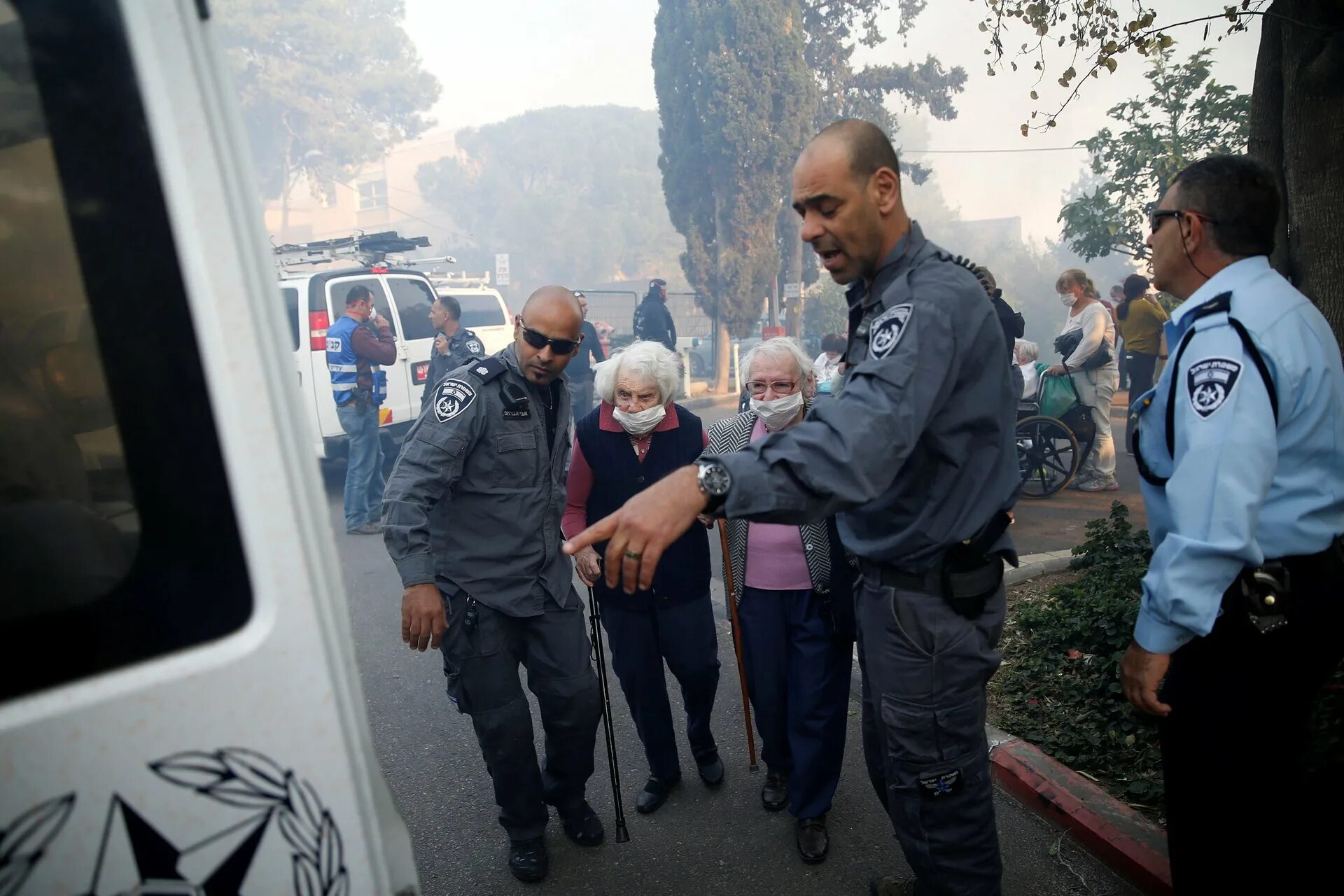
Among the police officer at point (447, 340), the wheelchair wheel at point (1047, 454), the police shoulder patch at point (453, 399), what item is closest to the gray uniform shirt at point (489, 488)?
the police shoulder patch at point (453, 399)

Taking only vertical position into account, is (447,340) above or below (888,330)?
below

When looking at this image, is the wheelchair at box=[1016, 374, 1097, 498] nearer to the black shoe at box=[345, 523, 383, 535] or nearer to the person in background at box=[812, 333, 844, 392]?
the person in background at box=[812, 333, 844, 392]

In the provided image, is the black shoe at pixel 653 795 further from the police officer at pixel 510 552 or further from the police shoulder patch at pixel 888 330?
the police shoulder patch at pixel 888 330

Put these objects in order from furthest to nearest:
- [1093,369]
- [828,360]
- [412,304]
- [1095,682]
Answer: [412,304]
[828,360]
[1093,369]
[1095,682]

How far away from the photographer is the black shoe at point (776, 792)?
3201 millimetres

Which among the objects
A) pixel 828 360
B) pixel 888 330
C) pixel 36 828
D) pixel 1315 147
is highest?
pixel 1315 147

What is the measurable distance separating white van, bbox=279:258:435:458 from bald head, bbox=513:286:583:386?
20.6ft

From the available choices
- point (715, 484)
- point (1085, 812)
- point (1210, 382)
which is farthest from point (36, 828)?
point (1085, 812)

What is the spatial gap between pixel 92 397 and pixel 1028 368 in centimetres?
816

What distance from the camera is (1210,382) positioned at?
180 centimetres

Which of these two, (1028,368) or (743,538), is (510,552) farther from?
(1028,368)

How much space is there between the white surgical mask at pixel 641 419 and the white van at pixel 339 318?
6170mm

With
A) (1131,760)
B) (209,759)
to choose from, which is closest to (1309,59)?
(1131,760)

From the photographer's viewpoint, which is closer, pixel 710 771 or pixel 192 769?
pixel 192 769
